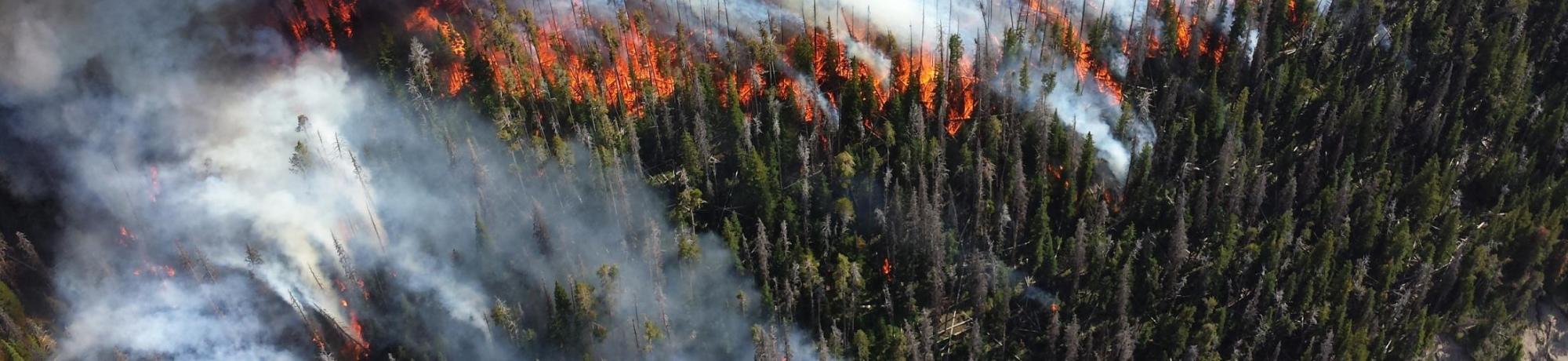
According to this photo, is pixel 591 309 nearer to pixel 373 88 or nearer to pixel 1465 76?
pixel 373 88

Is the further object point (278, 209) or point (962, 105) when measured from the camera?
point (962, 105)

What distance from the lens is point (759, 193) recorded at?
167 metres

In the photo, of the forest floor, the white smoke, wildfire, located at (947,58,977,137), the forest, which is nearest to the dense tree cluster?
the forest

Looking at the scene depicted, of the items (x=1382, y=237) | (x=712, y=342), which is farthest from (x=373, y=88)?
(x=1382, y=237)

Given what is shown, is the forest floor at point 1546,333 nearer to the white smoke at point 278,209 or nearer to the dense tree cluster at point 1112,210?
the dense tree cluster at point 1112,210

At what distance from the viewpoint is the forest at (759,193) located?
162500 millimetres

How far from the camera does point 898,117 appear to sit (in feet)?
582

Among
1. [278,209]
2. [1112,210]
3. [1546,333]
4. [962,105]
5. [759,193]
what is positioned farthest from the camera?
[962,105]

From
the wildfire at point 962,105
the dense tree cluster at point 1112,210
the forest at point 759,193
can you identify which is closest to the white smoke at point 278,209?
the forest at point 759,193

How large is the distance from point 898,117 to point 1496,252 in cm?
8210

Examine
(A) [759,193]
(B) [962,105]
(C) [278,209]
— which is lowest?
(C) [278,209]

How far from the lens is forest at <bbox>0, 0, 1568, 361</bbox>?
162 meters

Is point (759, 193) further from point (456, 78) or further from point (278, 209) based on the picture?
point (278, 209)

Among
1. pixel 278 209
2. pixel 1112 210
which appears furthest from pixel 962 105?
pixel 278 209
